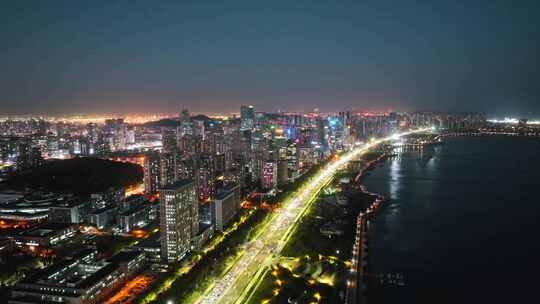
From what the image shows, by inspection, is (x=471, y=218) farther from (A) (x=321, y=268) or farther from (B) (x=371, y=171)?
(B) (x=371, y=171)

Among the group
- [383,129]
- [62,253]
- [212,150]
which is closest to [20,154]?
[212,150]

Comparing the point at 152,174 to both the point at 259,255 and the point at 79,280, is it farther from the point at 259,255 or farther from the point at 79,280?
the point at 79,280

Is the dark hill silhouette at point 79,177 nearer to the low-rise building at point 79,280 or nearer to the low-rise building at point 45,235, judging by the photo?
the low-rise building at point 45,235

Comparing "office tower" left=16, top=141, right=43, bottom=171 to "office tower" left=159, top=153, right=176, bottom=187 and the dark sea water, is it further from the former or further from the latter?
the dark sea water

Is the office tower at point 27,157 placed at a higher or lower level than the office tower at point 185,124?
lower

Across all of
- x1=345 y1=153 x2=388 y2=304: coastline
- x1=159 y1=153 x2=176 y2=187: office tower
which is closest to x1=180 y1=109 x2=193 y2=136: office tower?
x1=159 y1=153 x2=176 y2=187: office tower

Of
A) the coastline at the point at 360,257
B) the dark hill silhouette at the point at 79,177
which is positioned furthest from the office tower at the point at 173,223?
the dark hill silhouette at the point at 79,177

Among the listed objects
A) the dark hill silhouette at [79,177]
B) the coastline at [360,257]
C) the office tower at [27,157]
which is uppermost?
the office tower at [27,157]
